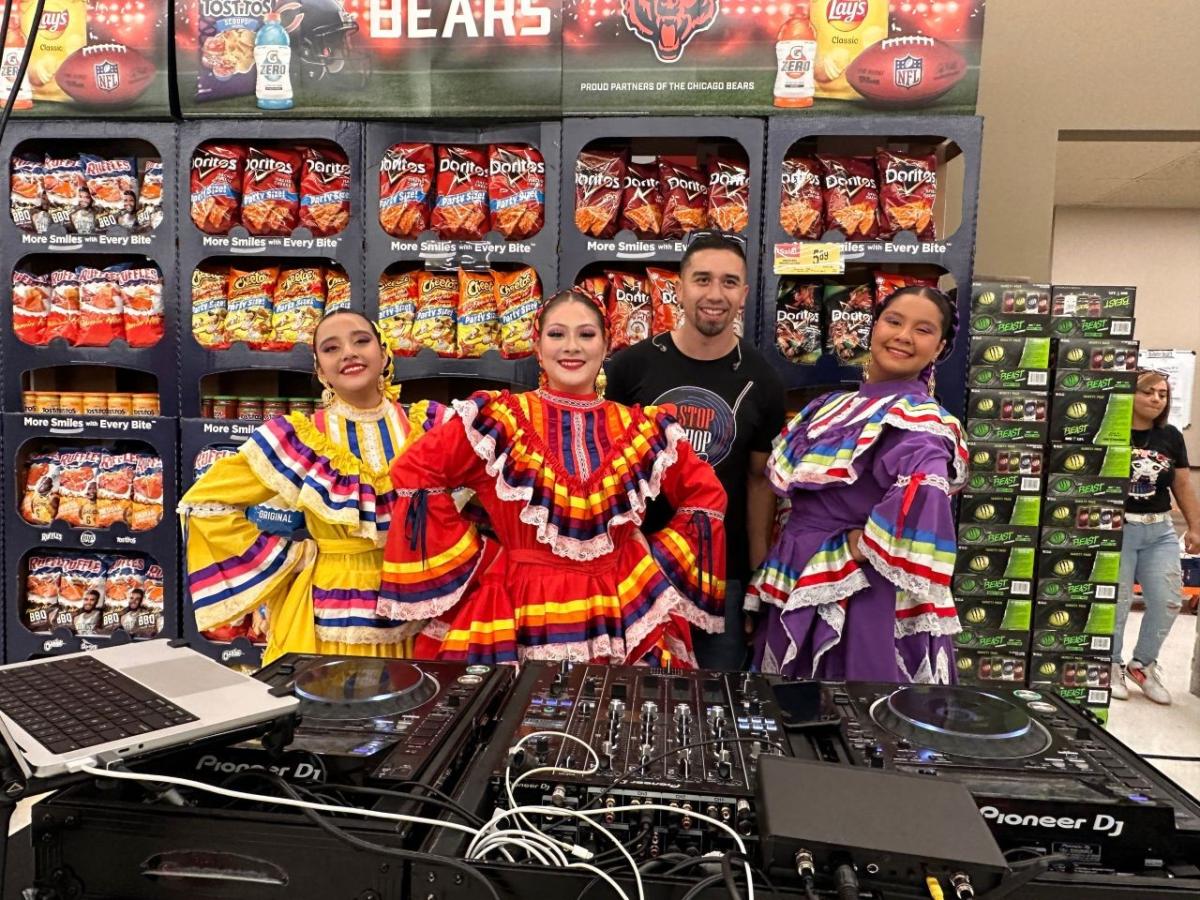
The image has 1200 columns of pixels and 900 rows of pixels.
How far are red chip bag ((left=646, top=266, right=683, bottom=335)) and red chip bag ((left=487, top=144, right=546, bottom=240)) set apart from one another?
1.36ft

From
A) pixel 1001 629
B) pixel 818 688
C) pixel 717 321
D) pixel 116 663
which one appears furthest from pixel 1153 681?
pixel 116 663

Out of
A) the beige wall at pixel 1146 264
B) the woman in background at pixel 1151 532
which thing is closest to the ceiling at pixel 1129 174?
the beige wall at pixel 1146 264

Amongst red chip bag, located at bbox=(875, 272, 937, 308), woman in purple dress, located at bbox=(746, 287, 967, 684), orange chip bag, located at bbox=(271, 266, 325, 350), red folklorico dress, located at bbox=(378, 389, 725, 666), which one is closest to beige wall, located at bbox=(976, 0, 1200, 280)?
red chip bag, located at bbox=(875, 272, 937, 308)

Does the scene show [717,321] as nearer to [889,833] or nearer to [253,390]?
[889,833]

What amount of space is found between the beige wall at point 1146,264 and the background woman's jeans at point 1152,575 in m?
4.53

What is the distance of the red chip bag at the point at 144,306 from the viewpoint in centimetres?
283

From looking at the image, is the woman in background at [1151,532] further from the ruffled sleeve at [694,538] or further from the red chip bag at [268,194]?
the red chip bag at [268,194]

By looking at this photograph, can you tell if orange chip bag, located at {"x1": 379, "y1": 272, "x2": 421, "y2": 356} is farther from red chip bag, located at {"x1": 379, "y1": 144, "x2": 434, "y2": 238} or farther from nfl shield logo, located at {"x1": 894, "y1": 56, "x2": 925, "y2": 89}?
nfl shield logo, located at {"x1": 894, "y1": 56, "x2": 925, "y2": 89}

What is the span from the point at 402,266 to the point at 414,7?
0.82 meters

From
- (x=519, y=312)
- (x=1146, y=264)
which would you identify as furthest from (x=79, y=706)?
(x=1146, y=264)

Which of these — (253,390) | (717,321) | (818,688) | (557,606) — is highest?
(717,321)

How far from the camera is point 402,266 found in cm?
295

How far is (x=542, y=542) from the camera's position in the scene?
176cm

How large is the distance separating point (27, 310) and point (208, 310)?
26.7 inches
